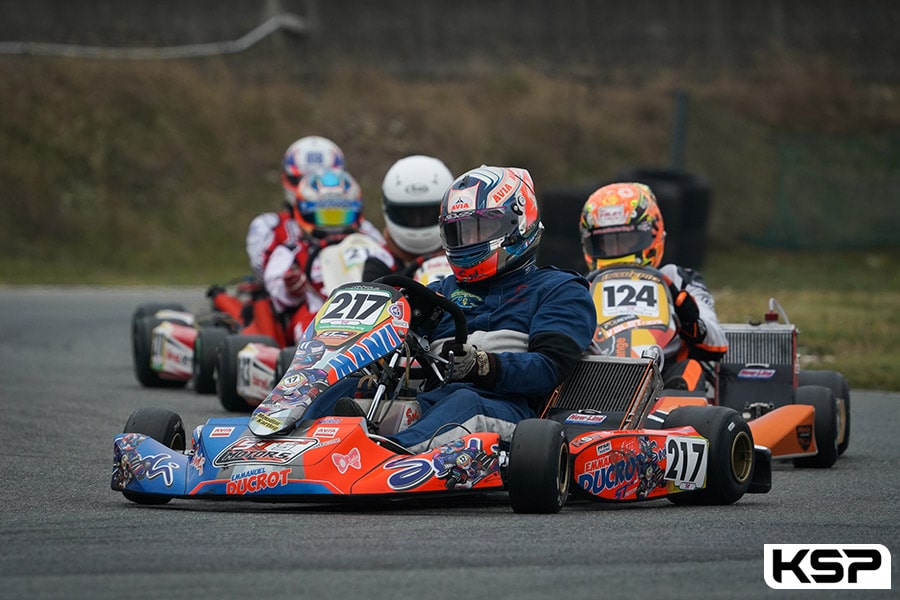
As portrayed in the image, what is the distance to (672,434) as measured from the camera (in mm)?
6473

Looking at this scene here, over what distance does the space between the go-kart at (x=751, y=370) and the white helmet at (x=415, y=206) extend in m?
2.08

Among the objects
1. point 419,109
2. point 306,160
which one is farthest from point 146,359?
point 419,109

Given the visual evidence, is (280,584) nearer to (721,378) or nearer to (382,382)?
(382,382)

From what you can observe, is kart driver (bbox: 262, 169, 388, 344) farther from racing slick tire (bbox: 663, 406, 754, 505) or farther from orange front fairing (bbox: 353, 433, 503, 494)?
orange front fairing (bbox: 353, 433, 503, 494)

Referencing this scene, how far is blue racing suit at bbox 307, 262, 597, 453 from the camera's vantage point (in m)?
6.12

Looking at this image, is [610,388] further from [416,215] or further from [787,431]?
[416,215]

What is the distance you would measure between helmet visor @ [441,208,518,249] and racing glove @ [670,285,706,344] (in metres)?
1.73

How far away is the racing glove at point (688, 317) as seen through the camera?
8188 millimetres

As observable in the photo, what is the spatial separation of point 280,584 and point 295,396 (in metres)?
1.65

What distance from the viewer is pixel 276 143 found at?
2691 centimetres

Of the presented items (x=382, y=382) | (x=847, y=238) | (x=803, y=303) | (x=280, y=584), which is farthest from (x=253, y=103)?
(x=280, y=584)

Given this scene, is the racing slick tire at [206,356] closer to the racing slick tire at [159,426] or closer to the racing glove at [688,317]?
the racing glove at [688,317]

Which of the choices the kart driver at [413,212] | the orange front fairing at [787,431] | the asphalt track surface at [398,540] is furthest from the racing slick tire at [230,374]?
the orange front fairing at [787,431]

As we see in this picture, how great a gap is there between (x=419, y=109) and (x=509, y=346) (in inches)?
845
